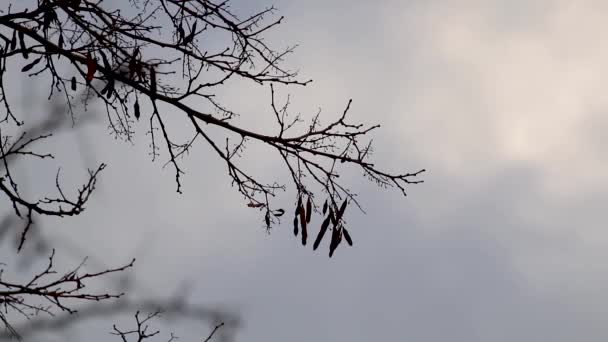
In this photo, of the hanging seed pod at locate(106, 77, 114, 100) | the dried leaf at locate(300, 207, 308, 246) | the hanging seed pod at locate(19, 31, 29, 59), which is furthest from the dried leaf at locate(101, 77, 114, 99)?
the dried leaf at locate(300, 207, 308, 246)

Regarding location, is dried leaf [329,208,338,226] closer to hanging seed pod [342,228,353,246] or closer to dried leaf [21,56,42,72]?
hanging seed pod [342,228,353,246]

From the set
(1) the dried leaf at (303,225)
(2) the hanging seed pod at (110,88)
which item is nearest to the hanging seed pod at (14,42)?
(2) the hanging seed pod at (110,88)

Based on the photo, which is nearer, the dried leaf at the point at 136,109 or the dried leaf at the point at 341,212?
the dried leaf at the point at 341,212

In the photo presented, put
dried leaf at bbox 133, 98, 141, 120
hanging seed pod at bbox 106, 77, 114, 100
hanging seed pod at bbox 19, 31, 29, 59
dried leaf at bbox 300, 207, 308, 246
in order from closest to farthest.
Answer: hanging seed pod at bbox 19, 31, 29, 59 → dried leaf at bbox 300, 207, 308, 246 → hanging seed pod at bbox 106, 77, 114, 100 → dried leaf at bbox 133, 98, 141, 120

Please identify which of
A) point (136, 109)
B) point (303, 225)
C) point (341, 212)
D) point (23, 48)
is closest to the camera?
point (23, 48)

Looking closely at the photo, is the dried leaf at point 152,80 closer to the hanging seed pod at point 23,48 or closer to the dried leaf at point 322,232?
the hanging seed pod at point 23,48

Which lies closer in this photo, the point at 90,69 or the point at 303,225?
the point at 90,69

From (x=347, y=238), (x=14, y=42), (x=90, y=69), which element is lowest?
(x=347, y=238)

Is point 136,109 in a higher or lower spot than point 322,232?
higher

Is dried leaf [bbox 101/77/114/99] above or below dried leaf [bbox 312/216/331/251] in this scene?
above

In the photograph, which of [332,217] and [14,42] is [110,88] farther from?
[332,217]

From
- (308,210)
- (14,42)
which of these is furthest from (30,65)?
(308,210)

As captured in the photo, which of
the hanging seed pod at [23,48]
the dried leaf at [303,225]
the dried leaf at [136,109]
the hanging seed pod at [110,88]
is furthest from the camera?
the dried leaf at [136,109]

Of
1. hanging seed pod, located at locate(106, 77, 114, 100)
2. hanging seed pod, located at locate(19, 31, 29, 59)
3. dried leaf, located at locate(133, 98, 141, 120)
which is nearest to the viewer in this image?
hanging seed pod, located at locate(19, 31, 29, 59)
